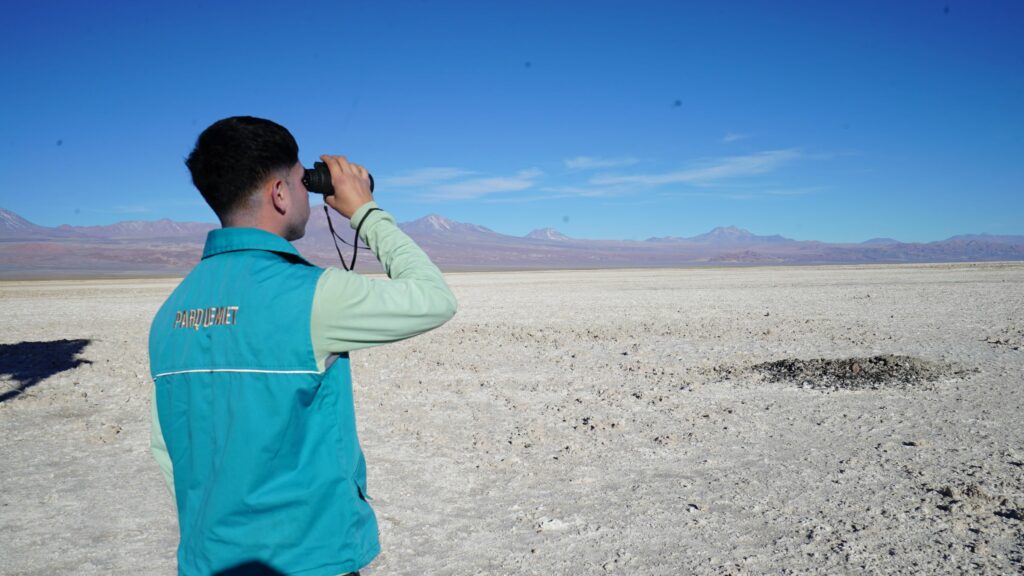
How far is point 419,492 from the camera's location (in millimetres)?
4977

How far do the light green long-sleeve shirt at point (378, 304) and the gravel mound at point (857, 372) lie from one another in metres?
7.85

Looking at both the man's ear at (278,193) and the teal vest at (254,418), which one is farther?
the man's ear at (278,193)

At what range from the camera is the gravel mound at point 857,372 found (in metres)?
8.34

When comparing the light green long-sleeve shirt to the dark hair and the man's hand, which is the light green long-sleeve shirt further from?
the dark hair

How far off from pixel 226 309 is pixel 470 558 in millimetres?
2983

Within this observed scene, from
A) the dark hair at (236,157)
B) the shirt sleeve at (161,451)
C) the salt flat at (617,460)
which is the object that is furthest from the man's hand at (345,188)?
the salt flat at (617,460)

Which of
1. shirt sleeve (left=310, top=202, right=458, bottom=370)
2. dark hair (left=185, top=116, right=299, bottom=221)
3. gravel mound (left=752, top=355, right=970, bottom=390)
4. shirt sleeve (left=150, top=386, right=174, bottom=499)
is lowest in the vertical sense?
gravel mound (left=752, top=355, right=970, bottom=390)

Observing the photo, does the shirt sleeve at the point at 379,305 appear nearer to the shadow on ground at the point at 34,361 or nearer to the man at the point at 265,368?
the man at the point at 265,368

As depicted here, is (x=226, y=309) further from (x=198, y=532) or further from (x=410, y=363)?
(x=410, y=363)

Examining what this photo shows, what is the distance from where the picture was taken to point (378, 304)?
4.49ft

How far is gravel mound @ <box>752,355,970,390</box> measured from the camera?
834 cm

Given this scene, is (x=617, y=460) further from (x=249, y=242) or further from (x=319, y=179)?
(x=249, y=242)

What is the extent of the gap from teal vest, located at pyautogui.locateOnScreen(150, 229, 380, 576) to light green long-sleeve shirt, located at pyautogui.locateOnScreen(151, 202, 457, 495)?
0.11 feet

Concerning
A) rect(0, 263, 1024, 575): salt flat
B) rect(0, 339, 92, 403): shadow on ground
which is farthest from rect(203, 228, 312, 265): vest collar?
rect(0, 339, 92, 403): shadow on ground
